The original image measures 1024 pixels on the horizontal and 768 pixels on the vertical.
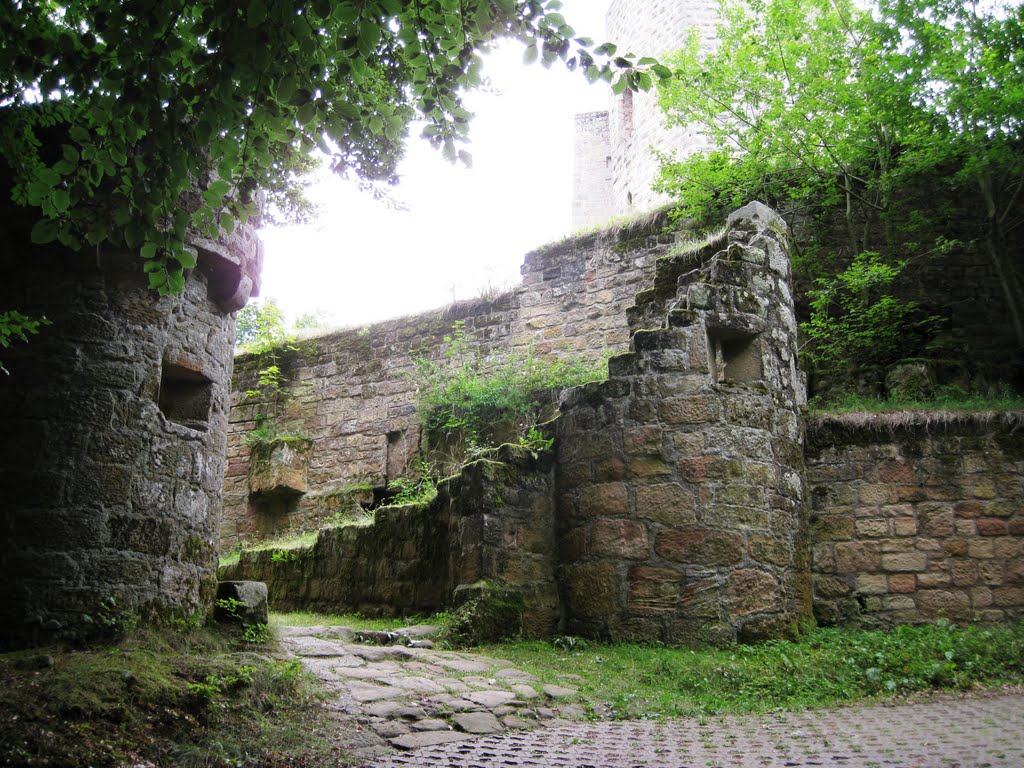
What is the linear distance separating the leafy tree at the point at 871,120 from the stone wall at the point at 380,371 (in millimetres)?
1406

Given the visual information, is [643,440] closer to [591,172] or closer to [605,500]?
[605,500]

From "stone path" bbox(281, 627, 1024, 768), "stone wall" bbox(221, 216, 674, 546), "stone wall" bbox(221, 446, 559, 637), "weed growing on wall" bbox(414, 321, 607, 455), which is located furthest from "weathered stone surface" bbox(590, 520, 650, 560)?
"stone wall" bbox(221, 216, 674, 546)

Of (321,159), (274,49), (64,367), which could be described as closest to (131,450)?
(64,367)

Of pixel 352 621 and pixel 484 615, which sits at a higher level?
pixel 484 615

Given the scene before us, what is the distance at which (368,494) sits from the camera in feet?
39.6

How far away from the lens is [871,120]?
9.87 meters

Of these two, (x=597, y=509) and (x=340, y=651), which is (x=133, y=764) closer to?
(x=340, y=651)

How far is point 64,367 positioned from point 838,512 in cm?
554

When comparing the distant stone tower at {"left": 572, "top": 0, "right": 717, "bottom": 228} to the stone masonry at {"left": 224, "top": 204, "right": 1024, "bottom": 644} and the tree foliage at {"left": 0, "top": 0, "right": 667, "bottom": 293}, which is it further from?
the tree foliage at {"left": 0, "top": 0, "right": 667, "bottom": 293}

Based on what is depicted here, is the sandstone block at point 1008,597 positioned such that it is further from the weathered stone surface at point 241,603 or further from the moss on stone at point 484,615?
the weathered stone surface at point 241,603

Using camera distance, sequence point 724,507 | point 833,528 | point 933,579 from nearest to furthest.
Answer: point 724,507, point 933,579, point 833,528

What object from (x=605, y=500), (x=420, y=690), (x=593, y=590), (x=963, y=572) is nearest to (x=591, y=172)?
(x=963, y=572)

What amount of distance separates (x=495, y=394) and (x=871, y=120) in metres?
5.25

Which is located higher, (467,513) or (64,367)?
(64,367)
